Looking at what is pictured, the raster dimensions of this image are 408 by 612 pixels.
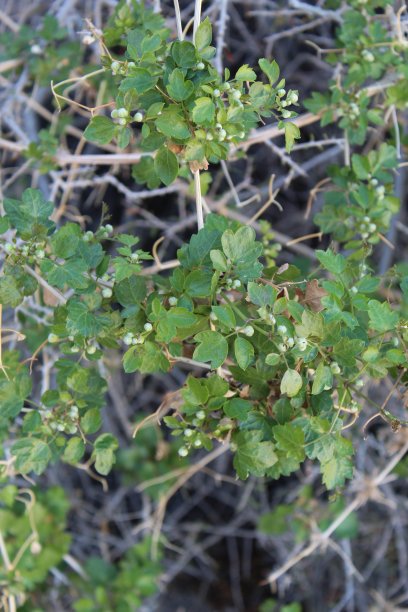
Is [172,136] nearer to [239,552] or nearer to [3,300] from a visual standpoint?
[3,300]

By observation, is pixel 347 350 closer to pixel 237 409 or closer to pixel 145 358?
pixel 237 409

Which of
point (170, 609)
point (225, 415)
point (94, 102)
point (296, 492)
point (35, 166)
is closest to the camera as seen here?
point (225, 415)

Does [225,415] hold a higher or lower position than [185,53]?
lower

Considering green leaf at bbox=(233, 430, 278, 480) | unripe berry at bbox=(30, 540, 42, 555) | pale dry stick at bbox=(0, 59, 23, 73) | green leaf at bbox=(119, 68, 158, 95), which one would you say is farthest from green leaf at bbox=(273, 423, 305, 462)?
pale dry stick at bbox=(0, 59, 23, 73)

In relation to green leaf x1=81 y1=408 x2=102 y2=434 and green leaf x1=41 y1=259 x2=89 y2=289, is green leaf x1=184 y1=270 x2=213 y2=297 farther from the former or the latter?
green leaf x1=81 y1=408 x2=102 y2=434

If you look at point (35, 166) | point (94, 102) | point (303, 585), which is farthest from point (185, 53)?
point (303, 585)

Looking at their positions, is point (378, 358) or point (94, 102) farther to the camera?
point (94, 102)

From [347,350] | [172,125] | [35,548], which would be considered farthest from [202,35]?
[35,548]
